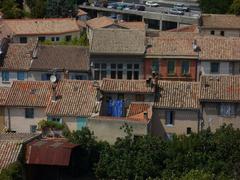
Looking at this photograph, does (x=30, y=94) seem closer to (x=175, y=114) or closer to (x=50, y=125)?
(x=50, y=125)

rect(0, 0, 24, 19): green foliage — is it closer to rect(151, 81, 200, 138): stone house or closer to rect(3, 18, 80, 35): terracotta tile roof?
rect(3, 18, 80, 35): terracotta tile roof

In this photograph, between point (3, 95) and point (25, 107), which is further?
point (3, 95)

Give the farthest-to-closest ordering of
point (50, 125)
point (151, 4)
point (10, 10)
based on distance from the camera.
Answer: point (151, 4), point (10, 10), point (50, 125)

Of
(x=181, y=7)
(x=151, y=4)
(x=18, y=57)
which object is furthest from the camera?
(x=151, y=4)

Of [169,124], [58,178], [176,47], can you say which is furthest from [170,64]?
[58,178]

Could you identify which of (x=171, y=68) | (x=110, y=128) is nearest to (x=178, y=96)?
(x=110, y=128)

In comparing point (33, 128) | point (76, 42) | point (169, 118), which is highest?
point (169, 118)

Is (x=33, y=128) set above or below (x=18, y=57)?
below

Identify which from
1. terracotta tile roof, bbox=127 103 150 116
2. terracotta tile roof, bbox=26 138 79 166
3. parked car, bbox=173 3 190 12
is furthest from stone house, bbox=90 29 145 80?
parked car, bbox=173 3 190 12
